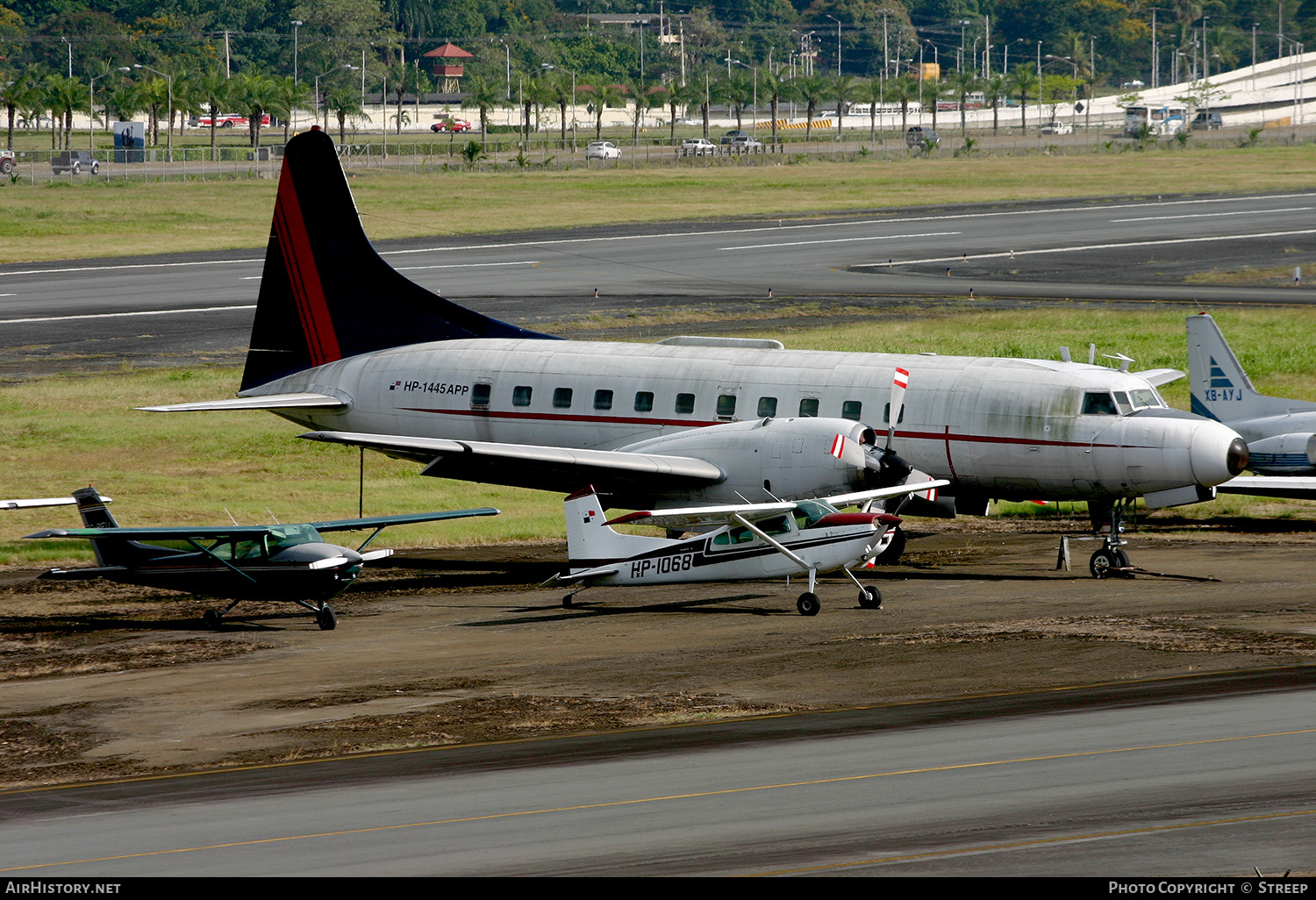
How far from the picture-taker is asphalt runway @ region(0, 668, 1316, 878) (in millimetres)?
14945

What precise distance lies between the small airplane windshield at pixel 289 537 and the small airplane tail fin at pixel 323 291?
1034cm

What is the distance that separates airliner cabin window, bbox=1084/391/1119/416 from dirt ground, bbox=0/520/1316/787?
3346 mm

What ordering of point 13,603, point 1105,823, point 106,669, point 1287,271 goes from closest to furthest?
point 1105,823
point 106,669
point 13,603
point 1287,271

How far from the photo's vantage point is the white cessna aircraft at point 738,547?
27.9 m

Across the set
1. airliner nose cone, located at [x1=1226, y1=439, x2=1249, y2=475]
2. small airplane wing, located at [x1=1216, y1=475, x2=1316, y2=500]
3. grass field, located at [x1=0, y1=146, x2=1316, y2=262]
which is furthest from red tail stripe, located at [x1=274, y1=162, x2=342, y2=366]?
grass field, located at [x1=0, y1=146, x2=1316, y2=262]

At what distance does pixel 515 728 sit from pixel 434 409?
15.6 m

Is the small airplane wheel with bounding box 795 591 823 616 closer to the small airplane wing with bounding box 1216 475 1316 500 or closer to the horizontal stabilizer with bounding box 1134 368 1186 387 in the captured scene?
the small airplane wing with bounding box 1216 475 1316 500

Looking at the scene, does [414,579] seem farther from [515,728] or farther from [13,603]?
[515,728]

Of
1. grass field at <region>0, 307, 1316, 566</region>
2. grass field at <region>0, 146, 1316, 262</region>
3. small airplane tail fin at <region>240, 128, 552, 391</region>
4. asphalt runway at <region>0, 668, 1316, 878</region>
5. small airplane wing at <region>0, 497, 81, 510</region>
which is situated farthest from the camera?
grass field at <region>0, 146, 1316, 262</region>

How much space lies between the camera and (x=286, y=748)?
2011 cm

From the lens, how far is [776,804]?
55.2ft

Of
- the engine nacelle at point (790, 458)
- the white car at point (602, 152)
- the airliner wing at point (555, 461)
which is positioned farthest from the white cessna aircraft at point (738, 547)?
the white car at point (602, 152)

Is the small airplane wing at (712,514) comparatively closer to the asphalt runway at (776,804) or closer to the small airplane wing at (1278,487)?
the asphalt runway at (776,804)
